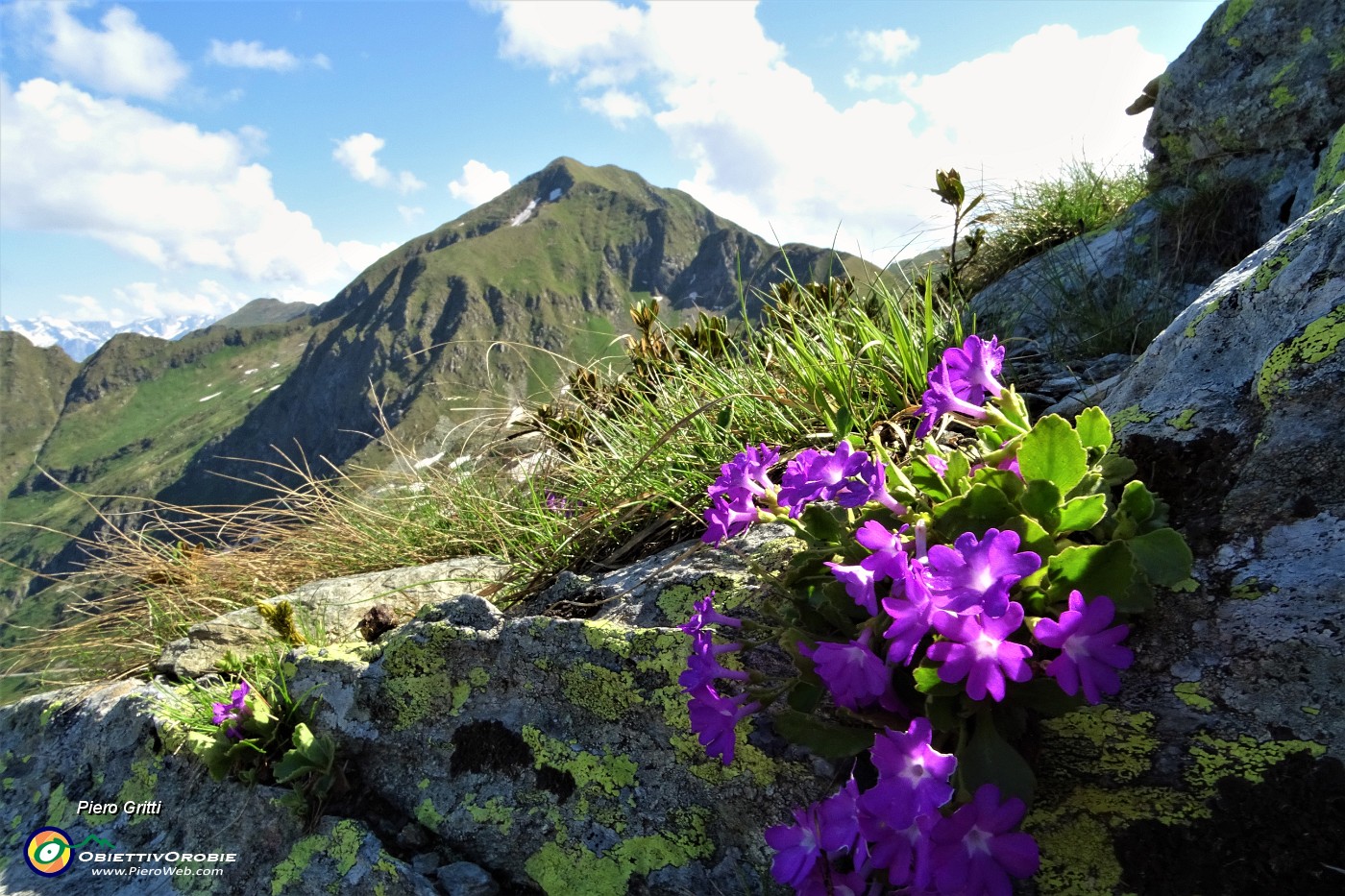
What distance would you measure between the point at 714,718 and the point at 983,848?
617 millimetres

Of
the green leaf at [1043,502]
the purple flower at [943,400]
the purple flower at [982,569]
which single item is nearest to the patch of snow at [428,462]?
the purple flower at [943,400]

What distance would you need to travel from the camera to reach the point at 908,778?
1.27 m

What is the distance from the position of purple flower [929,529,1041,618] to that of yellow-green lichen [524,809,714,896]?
1.22 metres

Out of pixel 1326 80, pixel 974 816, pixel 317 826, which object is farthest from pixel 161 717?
pixel 1326 80

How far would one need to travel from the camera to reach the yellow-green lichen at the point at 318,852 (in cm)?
244

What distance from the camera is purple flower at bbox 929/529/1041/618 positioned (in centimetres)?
122

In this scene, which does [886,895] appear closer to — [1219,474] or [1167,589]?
[1167,589]

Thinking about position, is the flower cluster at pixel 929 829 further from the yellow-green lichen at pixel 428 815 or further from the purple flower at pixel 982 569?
the yellow-green lichen at pixel 428 815

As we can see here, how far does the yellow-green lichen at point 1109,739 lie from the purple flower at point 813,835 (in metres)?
0.55

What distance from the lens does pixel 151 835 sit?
299 cm

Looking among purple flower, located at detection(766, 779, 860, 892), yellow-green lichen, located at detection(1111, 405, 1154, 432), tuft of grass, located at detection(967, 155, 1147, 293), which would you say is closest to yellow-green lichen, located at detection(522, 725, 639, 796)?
purple flower, located at detection(766, 779, 860, 892)

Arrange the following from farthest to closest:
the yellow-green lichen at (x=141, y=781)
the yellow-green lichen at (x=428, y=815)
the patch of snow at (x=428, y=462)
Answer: the patch of snow at (x=428, y=462)
the yellow-green lichen at (x=141, y=781)
the yellow-green lichen at (x=428, y=815)

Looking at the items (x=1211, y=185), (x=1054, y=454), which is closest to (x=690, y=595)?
(x=1054, y=454)

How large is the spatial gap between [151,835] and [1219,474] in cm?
385
